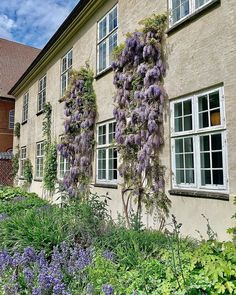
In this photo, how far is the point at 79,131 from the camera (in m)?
9.99

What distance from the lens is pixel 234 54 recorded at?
4.95 metres

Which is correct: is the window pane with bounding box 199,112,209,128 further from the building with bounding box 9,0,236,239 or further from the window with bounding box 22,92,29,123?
the window with bounding box 22,92,29,123

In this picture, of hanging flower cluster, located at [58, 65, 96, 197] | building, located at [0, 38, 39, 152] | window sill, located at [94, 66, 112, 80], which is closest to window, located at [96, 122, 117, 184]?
hanging flower cluster, located at [58, 65, 96, 197]

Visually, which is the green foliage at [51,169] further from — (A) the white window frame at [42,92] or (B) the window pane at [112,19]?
(B) the window pane at [112,19]

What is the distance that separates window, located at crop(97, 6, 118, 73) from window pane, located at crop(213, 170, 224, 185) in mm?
5099

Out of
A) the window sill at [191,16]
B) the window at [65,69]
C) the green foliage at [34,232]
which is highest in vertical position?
the window at [65,69]

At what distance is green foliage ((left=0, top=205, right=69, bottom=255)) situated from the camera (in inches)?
170

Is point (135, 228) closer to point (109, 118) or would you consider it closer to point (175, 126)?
point (175, 126)

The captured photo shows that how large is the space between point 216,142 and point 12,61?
90.2 ft

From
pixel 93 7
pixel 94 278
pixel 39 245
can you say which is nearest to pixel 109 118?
pixel 93 7

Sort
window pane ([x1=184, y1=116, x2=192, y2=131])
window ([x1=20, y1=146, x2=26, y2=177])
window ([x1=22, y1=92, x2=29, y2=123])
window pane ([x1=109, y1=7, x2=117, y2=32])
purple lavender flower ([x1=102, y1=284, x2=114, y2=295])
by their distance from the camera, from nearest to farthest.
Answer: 1. purple lavender flower ([x1=102, y1=284, x2=114, y2=295])
2. window pane ([x1=184, y1=116, x2=192, y2=131])
3. window pane ([x1=109, y1=7, x2=117, y2=32])
4. window ([x1=20, y1=146, x2=26, y2=177])
5. window ([x1=22, y1=92, x2=29, y2=123])

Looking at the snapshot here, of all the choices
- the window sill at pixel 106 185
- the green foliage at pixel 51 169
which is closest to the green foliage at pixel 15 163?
the green foliage at pixel 51 169

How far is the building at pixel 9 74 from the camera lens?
24.8m

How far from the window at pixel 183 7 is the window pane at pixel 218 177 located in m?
3.34
